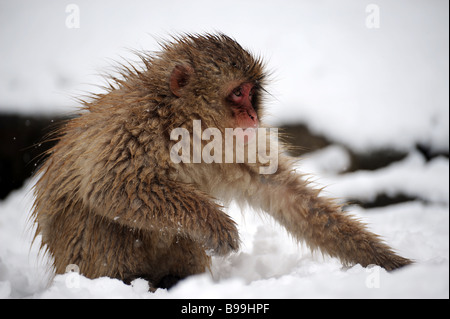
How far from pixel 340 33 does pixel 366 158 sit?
1.64m

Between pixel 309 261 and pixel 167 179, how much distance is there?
1.03m

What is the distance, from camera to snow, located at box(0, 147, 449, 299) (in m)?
1.43

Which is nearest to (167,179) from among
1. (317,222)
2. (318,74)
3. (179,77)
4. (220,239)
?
(220,239)

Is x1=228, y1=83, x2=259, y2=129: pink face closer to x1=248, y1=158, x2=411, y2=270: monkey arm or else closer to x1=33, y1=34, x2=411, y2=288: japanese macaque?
x1=33, y1=34, x2=411, y2=288: japanese macaque

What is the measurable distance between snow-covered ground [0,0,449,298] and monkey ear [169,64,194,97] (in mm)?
1115

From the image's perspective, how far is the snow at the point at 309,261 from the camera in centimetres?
143

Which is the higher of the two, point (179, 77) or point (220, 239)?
point (179, 77)

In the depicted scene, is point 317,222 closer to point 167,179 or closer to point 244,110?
point 244,110

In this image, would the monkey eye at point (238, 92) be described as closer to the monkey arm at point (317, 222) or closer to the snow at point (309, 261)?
the monkey arm at point (317, 222)

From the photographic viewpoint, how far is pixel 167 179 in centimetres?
192

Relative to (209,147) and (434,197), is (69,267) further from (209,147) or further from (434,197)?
(434,197)

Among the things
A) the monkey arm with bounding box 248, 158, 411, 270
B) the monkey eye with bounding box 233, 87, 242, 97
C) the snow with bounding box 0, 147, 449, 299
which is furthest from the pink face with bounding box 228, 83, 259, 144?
the snow with bounding box 0, 147, 449, 299

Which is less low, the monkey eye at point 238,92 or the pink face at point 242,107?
the monkey eye at point 238,92

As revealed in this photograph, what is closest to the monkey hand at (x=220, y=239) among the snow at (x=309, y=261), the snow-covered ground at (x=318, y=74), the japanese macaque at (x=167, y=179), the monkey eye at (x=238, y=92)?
the japanese macaque at (x=167, y=179)
